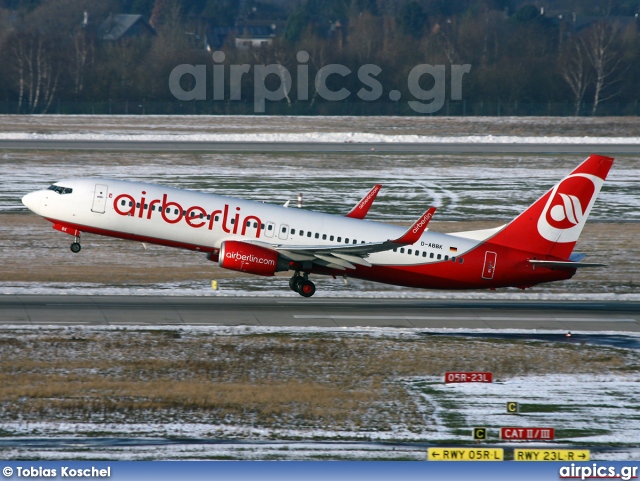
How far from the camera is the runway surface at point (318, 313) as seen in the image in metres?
35.1

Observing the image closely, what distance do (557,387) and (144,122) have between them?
8767 centimetres

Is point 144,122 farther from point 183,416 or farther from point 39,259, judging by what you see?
point 183,416

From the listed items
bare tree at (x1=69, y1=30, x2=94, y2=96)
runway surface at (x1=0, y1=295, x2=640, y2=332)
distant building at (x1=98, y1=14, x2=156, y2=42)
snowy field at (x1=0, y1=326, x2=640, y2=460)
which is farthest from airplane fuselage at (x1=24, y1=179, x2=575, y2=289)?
distant building at (x1=98, y1=14, x2=156, y2=42)

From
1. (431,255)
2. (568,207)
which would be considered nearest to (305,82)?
(431,255)

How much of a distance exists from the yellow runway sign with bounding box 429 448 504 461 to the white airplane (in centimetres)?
1690

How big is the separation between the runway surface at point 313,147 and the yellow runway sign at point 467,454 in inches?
2483

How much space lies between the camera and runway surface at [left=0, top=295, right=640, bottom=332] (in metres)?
35.1

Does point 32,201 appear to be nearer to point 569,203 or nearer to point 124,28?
point 569,203

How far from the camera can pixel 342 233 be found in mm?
39062

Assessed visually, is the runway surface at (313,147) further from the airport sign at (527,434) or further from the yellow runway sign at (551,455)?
the yellow runway sign at (551,455)

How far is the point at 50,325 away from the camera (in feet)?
110

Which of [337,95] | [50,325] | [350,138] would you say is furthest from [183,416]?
[337,95]

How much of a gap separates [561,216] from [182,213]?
15299 mm

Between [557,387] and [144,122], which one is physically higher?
[144,122]
